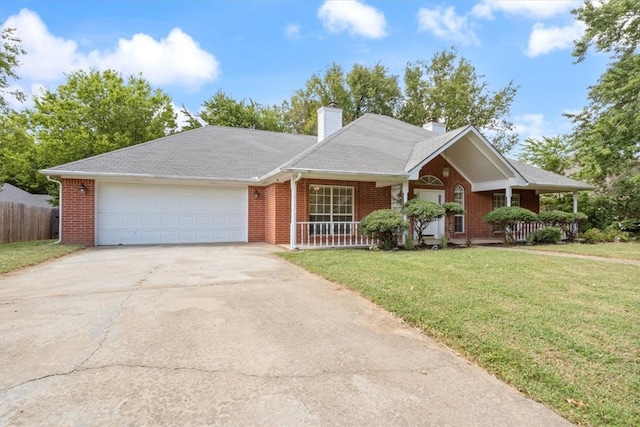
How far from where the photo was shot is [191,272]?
7.00 meters

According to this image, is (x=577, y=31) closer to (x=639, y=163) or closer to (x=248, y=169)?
(x=639, y=163)

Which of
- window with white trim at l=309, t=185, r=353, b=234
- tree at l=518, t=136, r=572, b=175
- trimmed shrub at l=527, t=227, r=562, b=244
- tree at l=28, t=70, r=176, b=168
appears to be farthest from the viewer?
tree at l=28, t=70, r=176, b=168

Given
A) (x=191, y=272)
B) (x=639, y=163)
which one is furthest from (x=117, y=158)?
(x=639, y=163)

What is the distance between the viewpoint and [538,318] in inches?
159

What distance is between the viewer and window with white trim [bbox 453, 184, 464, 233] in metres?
14.6

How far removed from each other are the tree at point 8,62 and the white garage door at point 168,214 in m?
5.47

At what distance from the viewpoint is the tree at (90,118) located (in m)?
23.1

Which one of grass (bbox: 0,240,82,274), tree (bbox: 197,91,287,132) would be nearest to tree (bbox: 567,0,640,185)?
grass (bbox: 0,240,82,274)

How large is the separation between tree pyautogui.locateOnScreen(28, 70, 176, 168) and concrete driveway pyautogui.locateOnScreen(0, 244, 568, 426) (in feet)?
71.3

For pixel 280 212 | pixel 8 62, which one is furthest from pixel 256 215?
pixel 8 62

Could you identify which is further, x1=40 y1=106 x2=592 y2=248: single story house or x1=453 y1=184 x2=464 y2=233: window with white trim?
x1=453 y1=184 x2=464 y2=233: window with white trim

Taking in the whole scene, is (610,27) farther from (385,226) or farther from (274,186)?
(274,186)

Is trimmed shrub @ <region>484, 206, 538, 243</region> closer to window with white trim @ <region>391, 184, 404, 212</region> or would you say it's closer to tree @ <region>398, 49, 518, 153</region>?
window with white trim @ <region>391, 184, 404, 212</region>

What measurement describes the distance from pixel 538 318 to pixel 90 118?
95.6 ft
